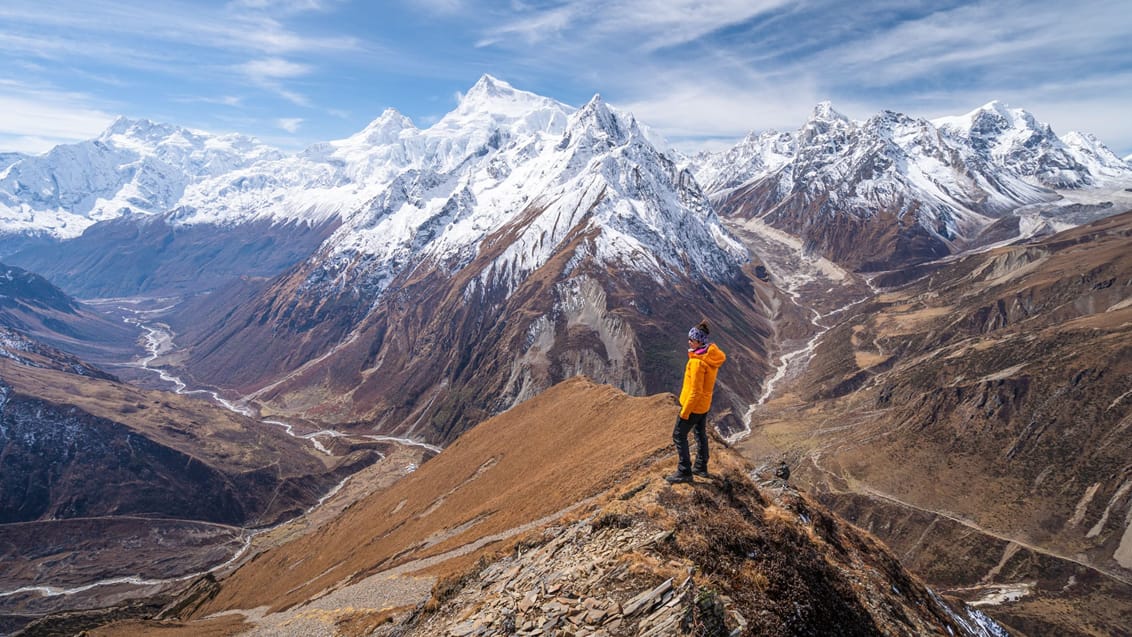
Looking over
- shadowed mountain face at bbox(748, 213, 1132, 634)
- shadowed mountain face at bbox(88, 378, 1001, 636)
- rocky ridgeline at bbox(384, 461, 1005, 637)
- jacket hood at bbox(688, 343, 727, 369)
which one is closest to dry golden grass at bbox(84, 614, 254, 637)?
shadowed mountain face at bbox(88, 378, 1001, 636)

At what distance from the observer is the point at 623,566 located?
60.2 ft

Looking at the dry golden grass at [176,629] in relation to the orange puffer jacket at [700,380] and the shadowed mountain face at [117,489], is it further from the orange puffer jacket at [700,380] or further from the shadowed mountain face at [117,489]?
the shadowed mountain face at [117,489]

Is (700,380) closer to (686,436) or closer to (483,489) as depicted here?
(686,436)

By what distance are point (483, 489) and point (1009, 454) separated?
4685 inches

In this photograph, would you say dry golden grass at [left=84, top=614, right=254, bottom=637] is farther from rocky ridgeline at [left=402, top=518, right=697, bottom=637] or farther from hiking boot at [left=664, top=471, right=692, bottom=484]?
hiking boot at [left=664, top=471, right=692, bottom=484]

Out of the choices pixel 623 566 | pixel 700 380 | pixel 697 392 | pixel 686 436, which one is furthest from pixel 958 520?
pixel 623 566

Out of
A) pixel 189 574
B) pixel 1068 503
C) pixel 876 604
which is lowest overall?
pixel 189 574

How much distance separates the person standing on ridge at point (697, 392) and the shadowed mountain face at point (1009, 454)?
9322 cm

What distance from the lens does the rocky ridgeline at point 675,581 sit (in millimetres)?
16797

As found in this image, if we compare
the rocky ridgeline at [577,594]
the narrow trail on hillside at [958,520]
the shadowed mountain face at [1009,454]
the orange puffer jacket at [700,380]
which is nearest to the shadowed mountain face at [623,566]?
the rocky ridgeline at [577,594]

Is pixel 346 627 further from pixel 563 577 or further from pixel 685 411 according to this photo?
pixel 685 411

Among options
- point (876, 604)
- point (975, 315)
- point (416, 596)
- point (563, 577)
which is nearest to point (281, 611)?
point (416, 596)

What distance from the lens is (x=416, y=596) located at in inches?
1346

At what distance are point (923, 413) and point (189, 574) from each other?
183533mm
